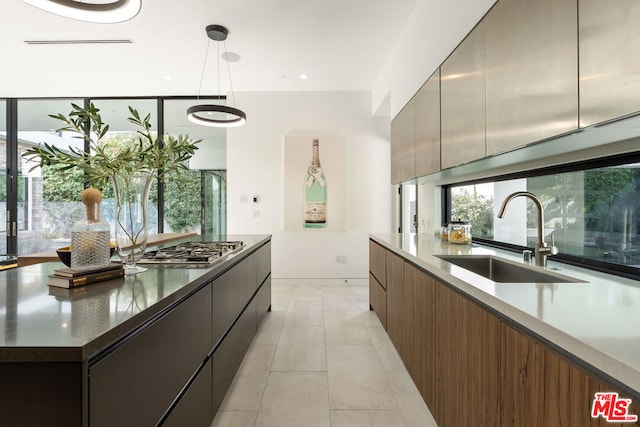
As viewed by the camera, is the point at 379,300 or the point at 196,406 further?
the point at 379,300

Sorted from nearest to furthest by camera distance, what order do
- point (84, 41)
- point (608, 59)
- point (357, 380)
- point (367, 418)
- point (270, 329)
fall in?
point (608, 59) → point (367, 418) → point (357, 380) → point (270, 329) → point (84, 41)

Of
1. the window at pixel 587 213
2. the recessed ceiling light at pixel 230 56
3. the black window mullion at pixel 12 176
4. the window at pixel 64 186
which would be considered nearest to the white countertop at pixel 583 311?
the window at pixel 587 213

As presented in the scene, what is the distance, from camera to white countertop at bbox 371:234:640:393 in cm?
62

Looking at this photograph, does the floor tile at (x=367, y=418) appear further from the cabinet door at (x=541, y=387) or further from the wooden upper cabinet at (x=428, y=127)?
the wooden upper cabinet at (x=428, y=127)

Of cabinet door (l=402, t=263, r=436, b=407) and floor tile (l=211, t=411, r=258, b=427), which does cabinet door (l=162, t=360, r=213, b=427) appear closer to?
floor tile (l=211, t=411, r=258, b=427)

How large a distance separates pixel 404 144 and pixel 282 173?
7.62ft

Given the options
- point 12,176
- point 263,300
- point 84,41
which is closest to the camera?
point 263,300

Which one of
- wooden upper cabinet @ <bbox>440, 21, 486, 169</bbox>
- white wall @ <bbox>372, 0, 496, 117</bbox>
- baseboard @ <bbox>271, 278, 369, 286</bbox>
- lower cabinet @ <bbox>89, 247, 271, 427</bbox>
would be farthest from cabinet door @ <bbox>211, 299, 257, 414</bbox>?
baseboard @ <bbox>271, 278, 369, 286</bbox>

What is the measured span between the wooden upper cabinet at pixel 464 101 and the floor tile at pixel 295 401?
1622 mm

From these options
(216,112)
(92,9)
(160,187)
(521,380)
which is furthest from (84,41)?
(521,380)

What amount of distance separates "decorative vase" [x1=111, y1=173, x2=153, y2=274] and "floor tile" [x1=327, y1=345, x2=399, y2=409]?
1.35 m

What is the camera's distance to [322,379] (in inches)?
85.6

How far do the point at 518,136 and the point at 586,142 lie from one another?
23 centimetres

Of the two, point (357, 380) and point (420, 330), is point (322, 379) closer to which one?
point (357, 380)
